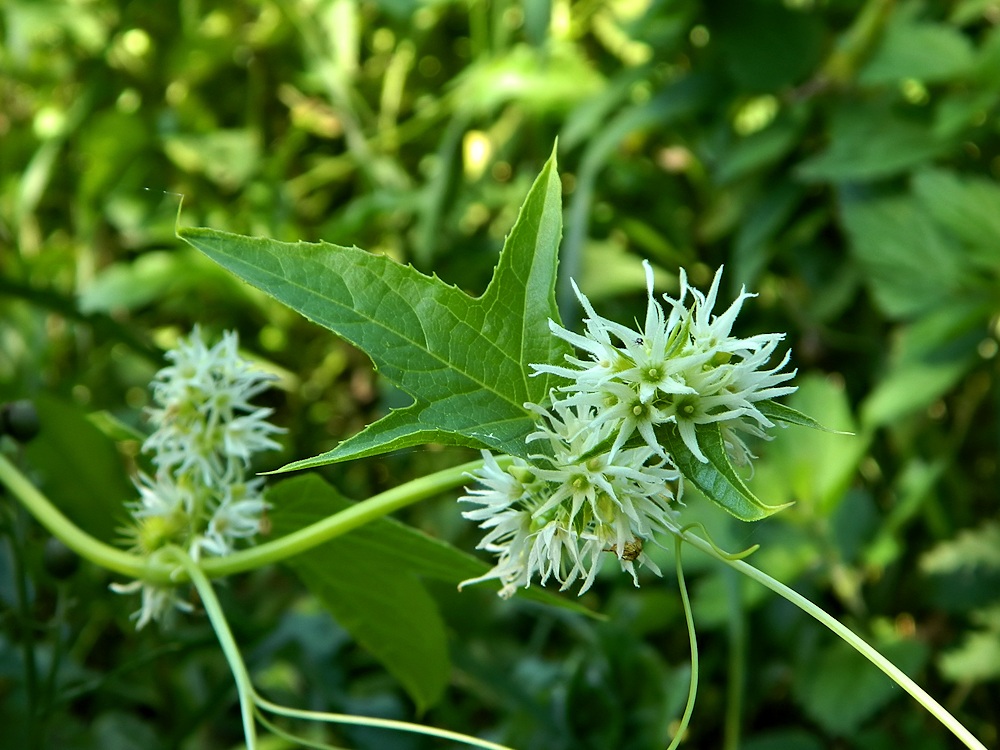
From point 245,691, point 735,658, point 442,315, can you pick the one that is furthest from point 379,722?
point 735,658

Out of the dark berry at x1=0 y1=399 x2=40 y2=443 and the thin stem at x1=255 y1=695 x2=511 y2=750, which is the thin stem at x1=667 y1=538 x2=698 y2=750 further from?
the dark berry at x1=0 y1=399 x2=40 y2=443

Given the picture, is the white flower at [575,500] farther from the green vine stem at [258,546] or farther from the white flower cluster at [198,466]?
the white flower cluster at [198,466]

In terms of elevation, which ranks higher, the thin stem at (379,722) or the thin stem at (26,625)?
the thin stem at (379,722)

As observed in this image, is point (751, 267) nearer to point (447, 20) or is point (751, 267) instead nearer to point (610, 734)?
→ point (610, 734)

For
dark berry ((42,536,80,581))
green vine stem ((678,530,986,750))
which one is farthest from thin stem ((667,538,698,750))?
dark berry ((42,536,80,581))

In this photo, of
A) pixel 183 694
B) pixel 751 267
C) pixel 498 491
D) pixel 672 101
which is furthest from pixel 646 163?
pixel 498 491

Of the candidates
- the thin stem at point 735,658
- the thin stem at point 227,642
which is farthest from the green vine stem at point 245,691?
the thin stem at point 735,658
